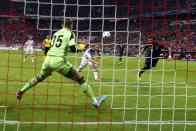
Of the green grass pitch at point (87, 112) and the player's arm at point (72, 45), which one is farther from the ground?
the player's arm at point (72, 45)

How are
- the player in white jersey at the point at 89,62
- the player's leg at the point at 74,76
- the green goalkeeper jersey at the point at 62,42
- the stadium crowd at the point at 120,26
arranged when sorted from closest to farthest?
1. the green goalkeeper jersey at the point at 62,42
2. the player's leg at the point at 74,76
3. the stadium crowd at the point at 120,26
4. the player in white jersey at the point at 89,62

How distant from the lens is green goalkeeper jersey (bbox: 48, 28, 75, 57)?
35.3 feet

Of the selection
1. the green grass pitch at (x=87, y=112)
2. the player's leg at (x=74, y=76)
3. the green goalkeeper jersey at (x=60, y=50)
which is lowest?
the green grass pitch at (x=87, y=112)

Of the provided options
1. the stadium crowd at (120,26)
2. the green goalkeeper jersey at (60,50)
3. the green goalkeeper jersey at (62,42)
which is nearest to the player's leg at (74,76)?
the green goalkeeper jersey at (60,50)

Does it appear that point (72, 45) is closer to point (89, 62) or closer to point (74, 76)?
point (74, 76)

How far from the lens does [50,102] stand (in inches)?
527

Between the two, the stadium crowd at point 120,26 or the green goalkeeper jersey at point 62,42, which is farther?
the stadium crowd at point 120,26

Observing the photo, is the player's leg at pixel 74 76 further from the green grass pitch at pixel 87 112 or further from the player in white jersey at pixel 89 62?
the player in white jersey at pixel 89 62

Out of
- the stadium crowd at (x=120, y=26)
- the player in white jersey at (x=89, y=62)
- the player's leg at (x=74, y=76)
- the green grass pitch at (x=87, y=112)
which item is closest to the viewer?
the green grass pitch at (x=87, y=112)

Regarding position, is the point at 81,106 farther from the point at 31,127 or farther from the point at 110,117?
the point at 31,127

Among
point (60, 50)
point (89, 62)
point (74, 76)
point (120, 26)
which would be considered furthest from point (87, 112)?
point (120, 26)

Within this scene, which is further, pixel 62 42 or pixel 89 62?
pixel 89 62

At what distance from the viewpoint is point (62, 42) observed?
1077 centimetres

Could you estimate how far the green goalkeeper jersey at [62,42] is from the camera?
10.8 m
